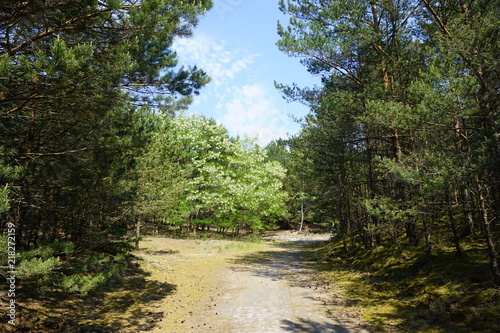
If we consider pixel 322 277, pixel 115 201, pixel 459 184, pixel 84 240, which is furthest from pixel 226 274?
pixel 459 184

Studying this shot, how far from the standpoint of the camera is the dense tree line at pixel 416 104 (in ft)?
18.5

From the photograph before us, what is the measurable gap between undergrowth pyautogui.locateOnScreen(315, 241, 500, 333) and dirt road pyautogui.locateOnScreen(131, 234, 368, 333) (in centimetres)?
79

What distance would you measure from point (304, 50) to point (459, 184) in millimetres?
7611

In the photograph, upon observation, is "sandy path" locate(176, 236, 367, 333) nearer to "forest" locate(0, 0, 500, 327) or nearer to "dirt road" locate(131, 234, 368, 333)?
"dirt road" locate(131, 234, 368, 333)

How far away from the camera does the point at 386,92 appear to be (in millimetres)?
9195

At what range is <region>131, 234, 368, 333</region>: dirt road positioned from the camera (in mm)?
5711

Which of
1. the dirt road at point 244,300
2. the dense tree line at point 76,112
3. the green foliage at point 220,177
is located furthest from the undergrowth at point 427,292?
the green foliage at point 220,177

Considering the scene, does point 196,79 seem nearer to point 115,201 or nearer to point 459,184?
point 115,201

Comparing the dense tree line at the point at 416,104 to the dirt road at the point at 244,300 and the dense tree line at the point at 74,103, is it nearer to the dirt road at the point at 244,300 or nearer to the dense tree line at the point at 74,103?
the dirt road at the point at 244,300

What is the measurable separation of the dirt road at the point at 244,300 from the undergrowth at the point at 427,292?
787 millimetres

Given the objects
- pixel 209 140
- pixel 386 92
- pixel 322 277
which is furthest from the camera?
pixel 209 140

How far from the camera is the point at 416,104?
702cm

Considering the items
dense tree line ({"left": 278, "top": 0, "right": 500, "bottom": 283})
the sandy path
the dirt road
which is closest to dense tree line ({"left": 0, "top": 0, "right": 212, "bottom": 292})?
the dirt road

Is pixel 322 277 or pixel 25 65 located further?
pixel 322 277
